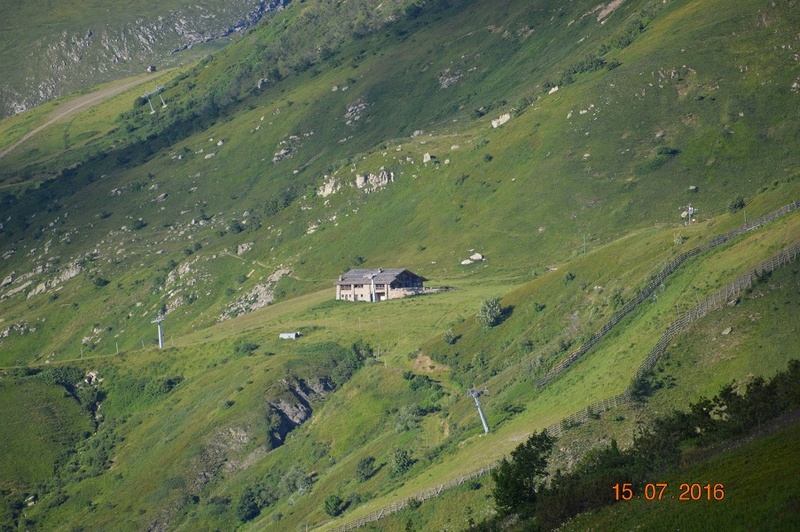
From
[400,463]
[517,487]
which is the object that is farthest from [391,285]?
[517,487]

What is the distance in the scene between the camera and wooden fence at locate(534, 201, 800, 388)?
121 m

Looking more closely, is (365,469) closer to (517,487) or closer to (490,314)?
(490,314)

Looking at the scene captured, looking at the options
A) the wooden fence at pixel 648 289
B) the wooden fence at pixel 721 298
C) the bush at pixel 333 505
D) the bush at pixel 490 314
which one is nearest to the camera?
the wooden fence at pixel 721 298

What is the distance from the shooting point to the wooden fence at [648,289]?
121 metres

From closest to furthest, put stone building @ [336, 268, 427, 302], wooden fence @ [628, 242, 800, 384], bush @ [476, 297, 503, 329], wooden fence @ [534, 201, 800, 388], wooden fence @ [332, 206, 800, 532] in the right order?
wooden fence @ [332, 206, 800, 532]
wooden fence @ [628, 242, 800, 384]
wooden fence @ [534, 201, 800, 388]
bush @ [476, 297, 503, 329]
stone building @ [336, 268, 427, 302]

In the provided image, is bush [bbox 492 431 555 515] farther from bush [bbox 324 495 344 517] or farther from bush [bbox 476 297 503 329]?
bush [bbox 476 297 503 329]

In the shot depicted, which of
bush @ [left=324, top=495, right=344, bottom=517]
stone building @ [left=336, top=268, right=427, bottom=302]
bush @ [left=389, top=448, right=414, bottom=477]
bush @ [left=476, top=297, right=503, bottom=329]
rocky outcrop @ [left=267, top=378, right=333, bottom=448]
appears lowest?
bush @ [left=324, top=495, right=344, bottom=517]

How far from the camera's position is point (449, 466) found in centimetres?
11206

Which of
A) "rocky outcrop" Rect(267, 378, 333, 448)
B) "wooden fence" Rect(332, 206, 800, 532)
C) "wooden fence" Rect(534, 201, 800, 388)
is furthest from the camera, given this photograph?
"rocky outcrop" Rect(267, 378, 333, 448)

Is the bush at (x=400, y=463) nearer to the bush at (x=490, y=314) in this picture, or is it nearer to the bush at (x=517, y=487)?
the bush at (x=490, y=314)

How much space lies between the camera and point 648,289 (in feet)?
405

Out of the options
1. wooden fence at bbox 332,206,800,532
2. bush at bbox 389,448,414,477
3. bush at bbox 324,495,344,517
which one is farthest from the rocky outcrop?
wooden fence at bbox 332,206,800,532

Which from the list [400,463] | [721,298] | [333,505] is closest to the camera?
[721,298]

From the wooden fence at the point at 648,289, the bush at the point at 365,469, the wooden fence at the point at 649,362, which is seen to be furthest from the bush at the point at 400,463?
the wooden fence at the point at 648,289
